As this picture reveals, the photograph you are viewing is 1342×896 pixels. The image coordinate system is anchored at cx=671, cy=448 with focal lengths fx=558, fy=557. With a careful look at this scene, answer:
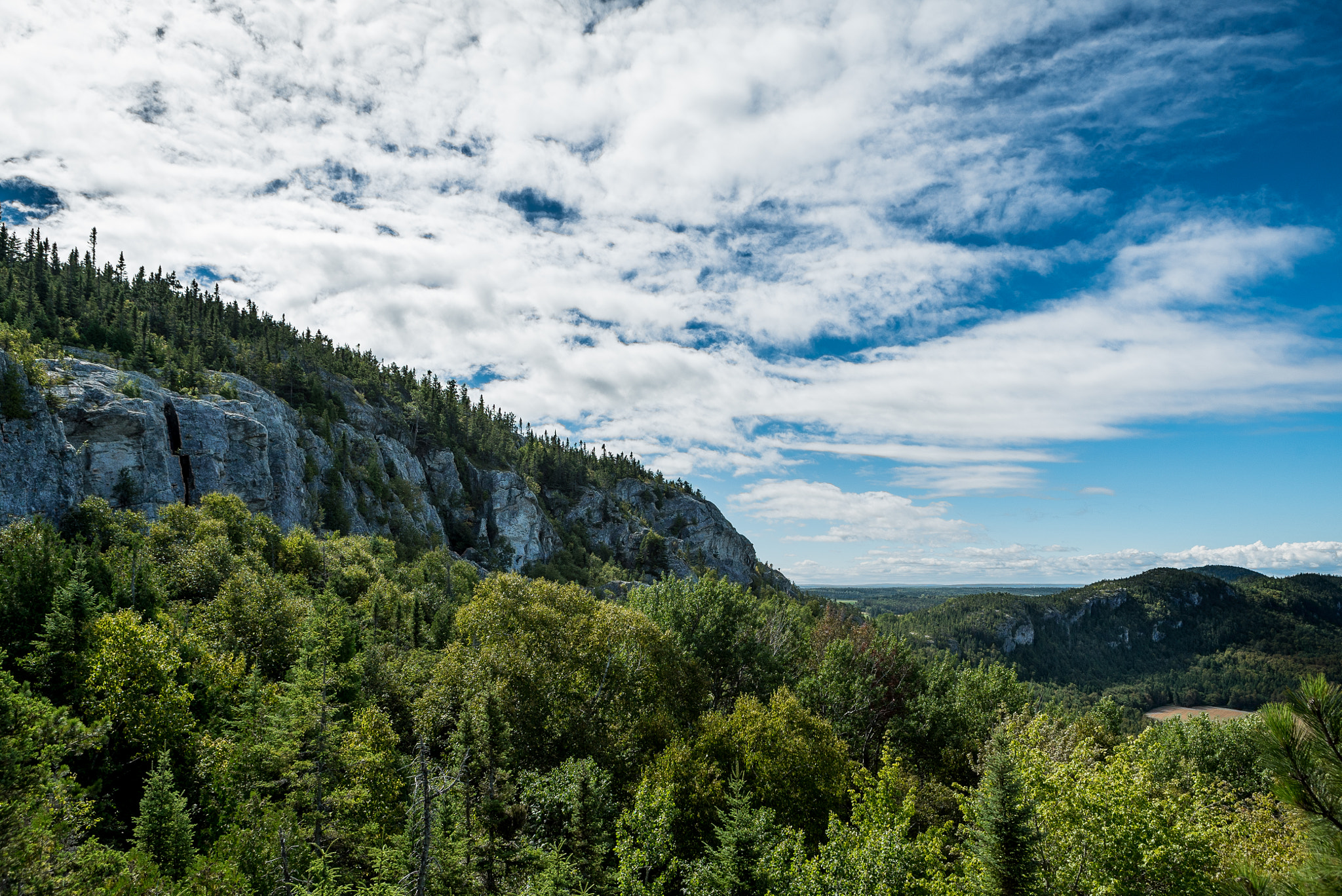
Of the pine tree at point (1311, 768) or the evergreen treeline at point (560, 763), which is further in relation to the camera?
the evergreen treeline at point (560, 763)

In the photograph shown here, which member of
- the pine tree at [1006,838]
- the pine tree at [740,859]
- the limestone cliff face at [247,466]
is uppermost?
the limestone cliff face at [247,466]

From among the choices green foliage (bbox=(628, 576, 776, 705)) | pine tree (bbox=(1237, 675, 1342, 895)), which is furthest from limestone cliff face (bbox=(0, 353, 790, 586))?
pine tree (bbox=(1237, 675, 1342, 895))

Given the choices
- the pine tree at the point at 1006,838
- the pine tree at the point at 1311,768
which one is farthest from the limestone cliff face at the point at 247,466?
Result: the pine tree at the point at 1311,768

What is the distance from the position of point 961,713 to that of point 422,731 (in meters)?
41.3

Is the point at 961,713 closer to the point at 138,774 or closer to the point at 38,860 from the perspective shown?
the point at 38,860

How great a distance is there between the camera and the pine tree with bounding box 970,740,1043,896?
1961 centimetres

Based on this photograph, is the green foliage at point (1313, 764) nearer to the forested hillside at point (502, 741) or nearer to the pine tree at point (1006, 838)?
the forested hillside at point (502, 741)

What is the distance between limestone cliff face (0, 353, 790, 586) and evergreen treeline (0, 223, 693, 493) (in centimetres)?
633

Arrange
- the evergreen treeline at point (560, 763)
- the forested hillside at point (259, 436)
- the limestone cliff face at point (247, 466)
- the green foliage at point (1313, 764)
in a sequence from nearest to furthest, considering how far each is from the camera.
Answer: the green foliage at point (1313, 764) → the evergreen treeline at point (560, 763) → the limestone cliff face at point (247, 466) → the forested hillside at point (259, 436)

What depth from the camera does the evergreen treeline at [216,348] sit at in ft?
303

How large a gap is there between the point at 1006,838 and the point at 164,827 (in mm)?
32484

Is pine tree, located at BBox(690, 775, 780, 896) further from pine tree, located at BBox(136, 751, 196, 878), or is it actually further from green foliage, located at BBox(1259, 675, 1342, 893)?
pine tree, located at BBox(136, 751, 196, 878)

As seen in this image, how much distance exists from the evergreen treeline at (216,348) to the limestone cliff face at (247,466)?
20.8ft

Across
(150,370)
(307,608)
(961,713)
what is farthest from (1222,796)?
(150,370)
